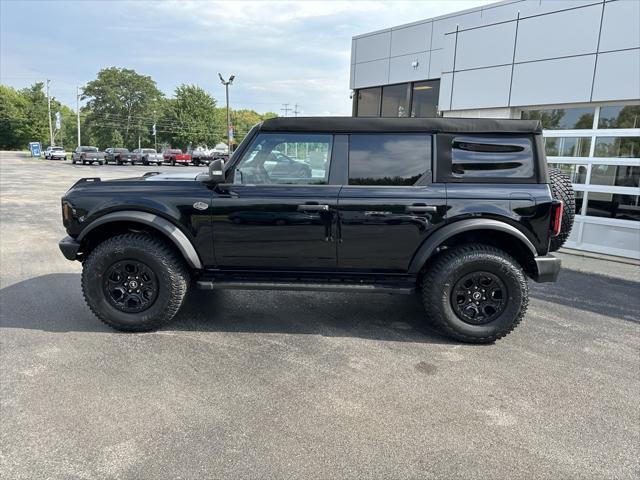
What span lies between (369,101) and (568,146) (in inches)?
343

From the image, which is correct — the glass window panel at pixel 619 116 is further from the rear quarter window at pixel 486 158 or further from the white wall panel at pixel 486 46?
the rear quarter window at pixel 486 158

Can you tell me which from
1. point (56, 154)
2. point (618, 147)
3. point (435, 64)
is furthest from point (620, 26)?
point (56, 154)

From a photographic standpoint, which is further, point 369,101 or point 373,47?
point 369,101

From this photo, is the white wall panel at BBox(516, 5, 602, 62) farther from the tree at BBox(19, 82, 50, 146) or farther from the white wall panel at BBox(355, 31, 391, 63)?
the tree at BBox(19, 82, 50, 146)

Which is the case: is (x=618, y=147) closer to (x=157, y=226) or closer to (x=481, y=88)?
(x=481, y=88)

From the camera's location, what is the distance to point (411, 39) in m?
13.8

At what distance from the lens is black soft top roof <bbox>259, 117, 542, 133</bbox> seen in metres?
3.76

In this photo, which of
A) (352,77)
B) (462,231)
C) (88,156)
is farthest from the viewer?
(88,156)

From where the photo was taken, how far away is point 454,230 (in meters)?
3.65

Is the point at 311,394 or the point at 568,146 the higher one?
the point at 568,146

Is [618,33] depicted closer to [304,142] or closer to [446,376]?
[304,142]

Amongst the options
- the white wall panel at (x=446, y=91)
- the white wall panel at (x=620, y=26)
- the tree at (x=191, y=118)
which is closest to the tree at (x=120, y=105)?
the tree at (x=191, y=118)

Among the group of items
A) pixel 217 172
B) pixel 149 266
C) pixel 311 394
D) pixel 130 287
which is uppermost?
pixel 217 172

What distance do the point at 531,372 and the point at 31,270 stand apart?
604 centimetres
